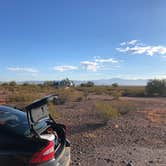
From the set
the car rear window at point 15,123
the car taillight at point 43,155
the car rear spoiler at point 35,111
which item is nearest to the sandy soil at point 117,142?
the car rear window at point 15,123

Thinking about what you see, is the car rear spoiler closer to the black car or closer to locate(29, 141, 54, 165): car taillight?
the black car

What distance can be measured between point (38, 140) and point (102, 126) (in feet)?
29.0

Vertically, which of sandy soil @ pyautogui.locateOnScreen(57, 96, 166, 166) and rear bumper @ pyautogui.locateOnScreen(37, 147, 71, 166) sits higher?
rear bumper @ pyautogui.locateOnScreen(37, 147, 71, 166)

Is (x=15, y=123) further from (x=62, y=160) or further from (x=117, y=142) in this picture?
(x=117, y=142)

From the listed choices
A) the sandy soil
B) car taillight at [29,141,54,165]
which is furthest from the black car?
the sandy soil

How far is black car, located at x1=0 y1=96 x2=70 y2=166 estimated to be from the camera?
14.6 feet

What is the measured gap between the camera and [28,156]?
4.42 metres

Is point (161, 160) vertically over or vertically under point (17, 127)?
under

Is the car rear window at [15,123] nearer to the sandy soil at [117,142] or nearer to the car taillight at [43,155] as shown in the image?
the car taillight at [43,155]

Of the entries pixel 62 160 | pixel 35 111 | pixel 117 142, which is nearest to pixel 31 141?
pixel 35 111

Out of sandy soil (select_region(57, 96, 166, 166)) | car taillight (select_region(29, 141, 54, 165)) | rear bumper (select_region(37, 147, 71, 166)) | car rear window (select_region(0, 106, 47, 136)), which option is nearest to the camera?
car taillight (select_region(29, 141, 54, 165))

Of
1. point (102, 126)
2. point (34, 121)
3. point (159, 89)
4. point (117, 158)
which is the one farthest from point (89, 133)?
point (159, 89)

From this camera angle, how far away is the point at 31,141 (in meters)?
4.54

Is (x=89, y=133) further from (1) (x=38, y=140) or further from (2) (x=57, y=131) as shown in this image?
(1) (x=38, y=140)
